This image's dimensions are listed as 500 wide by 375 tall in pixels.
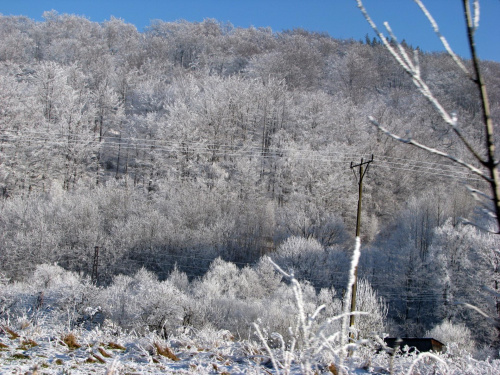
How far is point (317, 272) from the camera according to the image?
96.8ft

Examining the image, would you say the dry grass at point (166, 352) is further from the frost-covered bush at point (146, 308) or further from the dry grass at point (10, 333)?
the frost-covered bush at point (146, 308)

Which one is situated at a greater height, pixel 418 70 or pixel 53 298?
pixel 418 70

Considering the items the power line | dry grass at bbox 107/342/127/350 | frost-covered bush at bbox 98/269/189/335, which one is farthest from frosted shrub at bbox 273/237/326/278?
dry grass at bbox 107/342/127/350

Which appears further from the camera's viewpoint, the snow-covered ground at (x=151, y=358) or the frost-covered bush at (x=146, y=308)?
the frost-covered bush at (x=146, y=308)

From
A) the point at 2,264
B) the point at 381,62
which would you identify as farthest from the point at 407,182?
the point at 381,62

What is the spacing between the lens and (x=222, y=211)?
120 feet

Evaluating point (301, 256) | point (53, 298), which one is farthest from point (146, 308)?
point (301, 256)

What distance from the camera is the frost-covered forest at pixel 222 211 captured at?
20.9 metres

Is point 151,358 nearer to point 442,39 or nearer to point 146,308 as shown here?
point 442,39

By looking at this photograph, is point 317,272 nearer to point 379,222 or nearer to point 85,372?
point 379,222

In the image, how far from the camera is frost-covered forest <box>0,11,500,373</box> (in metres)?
20.9

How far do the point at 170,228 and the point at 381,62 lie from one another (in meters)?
64.1

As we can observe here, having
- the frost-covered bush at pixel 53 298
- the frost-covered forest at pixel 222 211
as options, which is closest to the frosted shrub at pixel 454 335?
the frost-covered forest at pixel 222 211

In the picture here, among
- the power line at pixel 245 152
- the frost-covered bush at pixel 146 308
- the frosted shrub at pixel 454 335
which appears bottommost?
the frosted shrub at pixel 454 335
